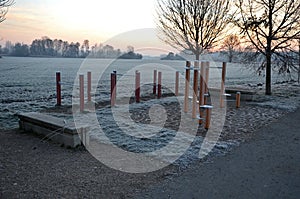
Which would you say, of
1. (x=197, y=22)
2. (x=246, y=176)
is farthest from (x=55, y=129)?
(x=197, y=22)

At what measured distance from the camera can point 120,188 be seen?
3990mm

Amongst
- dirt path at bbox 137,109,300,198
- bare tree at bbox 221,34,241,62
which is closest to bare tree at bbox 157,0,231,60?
bare tree at bbox 221,34,241,62

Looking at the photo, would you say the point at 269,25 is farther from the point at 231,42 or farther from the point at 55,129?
the point at 55,129

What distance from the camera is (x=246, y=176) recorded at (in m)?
4.40

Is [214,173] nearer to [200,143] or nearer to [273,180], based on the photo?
[273,180]

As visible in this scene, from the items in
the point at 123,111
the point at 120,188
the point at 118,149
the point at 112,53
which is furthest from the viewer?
the point at 112,53

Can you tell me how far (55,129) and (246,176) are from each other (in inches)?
160

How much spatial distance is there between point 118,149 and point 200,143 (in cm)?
186

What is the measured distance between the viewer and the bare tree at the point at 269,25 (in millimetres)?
14422

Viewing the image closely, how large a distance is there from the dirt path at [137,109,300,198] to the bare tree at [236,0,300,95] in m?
10.3

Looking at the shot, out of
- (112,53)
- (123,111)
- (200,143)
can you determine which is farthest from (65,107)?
(112,53)

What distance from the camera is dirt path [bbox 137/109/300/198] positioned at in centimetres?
384

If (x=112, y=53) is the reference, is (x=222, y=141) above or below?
below

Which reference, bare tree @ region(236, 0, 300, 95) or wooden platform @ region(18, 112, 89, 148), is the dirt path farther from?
bare tree @ region(236, 0, 300, 95)
